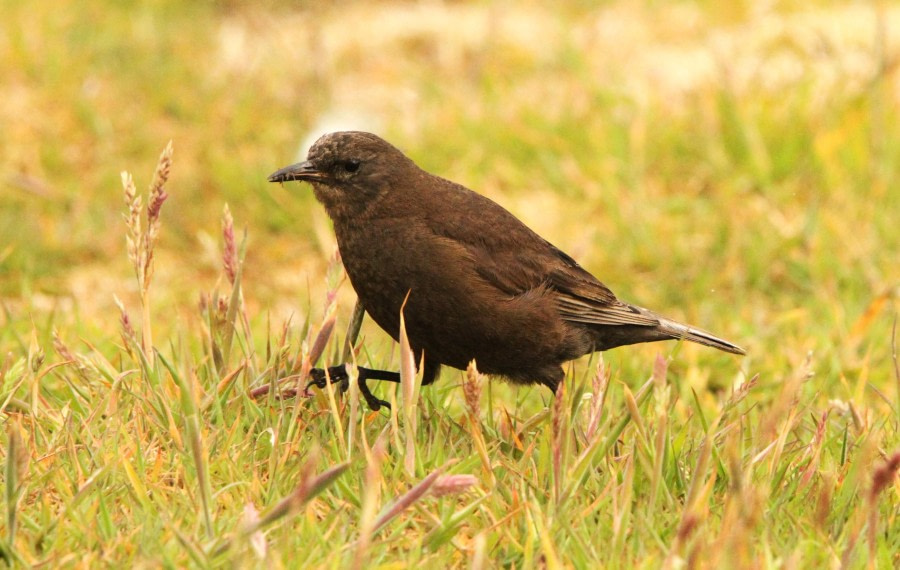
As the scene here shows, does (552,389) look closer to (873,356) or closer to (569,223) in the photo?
(873,356)

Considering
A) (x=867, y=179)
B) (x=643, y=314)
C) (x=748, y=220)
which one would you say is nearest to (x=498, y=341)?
(x=643, y=314)

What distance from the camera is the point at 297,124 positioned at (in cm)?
783

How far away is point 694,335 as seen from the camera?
4574mm

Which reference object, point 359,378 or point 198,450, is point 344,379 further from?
point 198,450

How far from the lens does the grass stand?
299cm

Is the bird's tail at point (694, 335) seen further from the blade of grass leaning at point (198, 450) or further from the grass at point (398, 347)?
the blade of grass leaning at point (198, 450)

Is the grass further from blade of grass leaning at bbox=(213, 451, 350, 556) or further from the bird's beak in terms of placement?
the bird's beak

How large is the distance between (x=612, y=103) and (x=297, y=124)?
6.38 ft

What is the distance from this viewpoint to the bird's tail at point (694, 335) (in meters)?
4.52

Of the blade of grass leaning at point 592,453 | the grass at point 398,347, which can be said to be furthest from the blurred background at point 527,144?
the blade of grass leaning at point 592,453

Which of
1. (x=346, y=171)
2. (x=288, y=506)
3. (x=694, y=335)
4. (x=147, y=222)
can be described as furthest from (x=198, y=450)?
(x=694, y=335)

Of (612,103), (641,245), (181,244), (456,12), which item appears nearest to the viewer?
(641,245)

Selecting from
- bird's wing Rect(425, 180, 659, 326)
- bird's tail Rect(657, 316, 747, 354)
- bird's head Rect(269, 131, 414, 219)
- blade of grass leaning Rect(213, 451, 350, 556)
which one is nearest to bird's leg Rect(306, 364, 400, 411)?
bird's wing Rect(425, 180, 659, 326)

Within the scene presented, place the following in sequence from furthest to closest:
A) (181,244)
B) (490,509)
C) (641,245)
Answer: (181,244) → (641,245) → (490,509)
